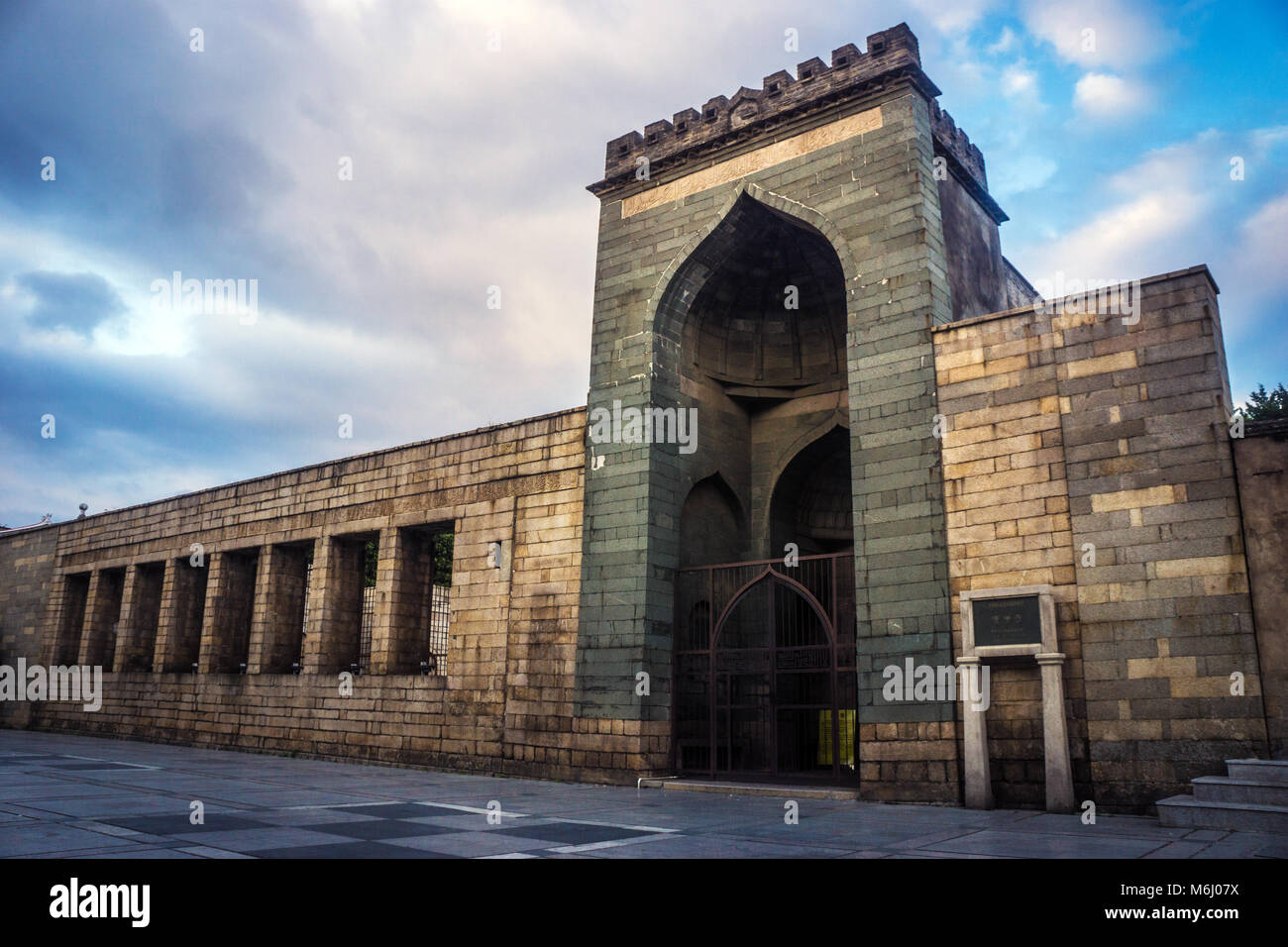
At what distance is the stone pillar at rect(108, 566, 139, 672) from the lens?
70.9 ft

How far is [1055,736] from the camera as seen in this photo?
9281mm

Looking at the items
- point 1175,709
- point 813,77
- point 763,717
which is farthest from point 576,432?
point 1175,709

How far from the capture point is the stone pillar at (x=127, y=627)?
21625 millimetres

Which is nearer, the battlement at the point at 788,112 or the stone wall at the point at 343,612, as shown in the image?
the battlement at the point at 788,112

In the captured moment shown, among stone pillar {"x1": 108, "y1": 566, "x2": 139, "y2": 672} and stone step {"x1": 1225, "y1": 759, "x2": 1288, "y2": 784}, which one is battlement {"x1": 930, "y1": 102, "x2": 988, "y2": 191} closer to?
stone step {"x1": 1225, "y1": 759, "x2": 1288, "y2": 784}

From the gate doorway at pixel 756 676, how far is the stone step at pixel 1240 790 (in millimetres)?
4595

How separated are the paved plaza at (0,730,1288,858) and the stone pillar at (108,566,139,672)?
10.5 m

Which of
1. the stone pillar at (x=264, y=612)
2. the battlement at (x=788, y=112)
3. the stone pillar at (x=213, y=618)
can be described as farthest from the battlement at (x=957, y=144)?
the stone pillar at (x=213, y=618)

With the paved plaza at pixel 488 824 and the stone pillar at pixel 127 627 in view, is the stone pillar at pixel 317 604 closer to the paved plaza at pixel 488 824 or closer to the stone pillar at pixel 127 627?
the paved plaza at pixel 488 824

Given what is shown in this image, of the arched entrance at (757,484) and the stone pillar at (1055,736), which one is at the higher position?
the arched entrance at (757,484)

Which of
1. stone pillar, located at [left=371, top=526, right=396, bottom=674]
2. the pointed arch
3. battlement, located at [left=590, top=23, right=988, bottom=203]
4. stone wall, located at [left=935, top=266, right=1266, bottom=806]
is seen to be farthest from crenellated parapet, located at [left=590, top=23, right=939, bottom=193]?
stone pillar, located at [left=371, top=526, right=396, bottom=674]

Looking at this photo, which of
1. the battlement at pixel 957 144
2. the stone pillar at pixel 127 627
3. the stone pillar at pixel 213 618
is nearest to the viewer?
the battlement at pixel 957 144

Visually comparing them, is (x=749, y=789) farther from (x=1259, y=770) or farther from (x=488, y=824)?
(x=1259, y=770)

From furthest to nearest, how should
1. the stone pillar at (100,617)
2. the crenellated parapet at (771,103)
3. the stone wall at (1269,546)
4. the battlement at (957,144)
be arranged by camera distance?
1. the stone pillar at (100,617)
2. the battlement at (957,144)
3. the crenellated parapet at (771,103)
4. the stone wall at (1269,546)
